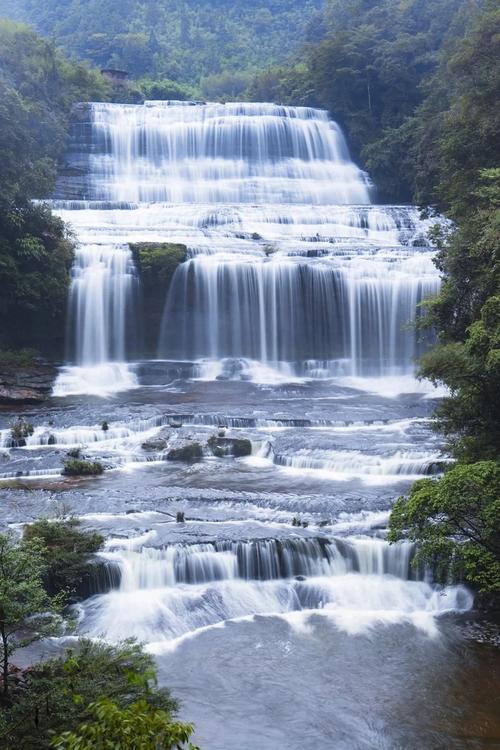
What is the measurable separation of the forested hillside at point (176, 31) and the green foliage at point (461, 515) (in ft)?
223

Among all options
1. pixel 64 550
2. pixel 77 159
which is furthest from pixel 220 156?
pixel 64 550

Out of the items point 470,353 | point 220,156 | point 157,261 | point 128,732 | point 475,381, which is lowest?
point 128,732

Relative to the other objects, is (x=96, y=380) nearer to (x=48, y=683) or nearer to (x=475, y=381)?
(x=475, y=381)

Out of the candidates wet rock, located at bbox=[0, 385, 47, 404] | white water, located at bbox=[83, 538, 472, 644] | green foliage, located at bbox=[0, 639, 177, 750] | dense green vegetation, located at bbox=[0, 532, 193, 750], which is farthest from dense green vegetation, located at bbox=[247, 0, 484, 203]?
green foliage, located at bbox=[0, 639, 177, 750]

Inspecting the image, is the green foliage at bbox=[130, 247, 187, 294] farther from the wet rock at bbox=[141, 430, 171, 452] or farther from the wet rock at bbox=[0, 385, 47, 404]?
the wet rock at bbox=[141, 430, 171, 452]

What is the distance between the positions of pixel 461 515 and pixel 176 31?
8520 centimetres

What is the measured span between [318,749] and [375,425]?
12.9m

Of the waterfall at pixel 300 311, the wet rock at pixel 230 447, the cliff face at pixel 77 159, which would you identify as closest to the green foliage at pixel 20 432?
the wet rock at pixel 230 447

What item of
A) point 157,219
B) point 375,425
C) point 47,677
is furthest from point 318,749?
point 157,219

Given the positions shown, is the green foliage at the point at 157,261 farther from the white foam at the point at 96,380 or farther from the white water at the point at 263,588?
the white water at the point at 263,588

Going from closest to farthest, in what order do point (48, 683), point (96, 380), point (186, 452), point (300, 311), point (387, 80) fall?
1. point (48, 683)
2. point (186, 452)
3. point (96, 380)
4. point (300, 311)
5. point (387, 80)

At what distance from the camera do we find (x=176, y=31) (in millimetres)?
84250

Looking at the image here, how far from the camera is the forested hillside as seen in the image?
3012 inches

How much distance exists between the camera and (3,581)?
7.11m
